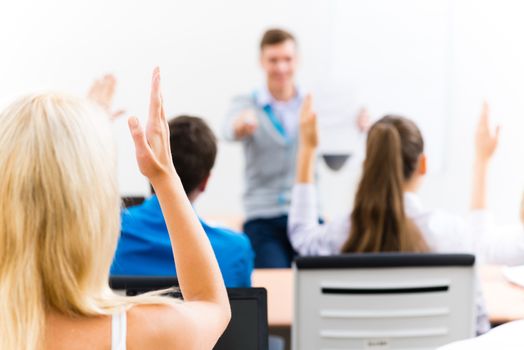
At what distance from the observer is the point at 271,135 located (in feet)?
12.4

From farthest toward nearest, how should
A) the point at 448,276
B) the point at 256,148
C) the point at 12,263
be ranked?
the point at 256,148
the point at 448,276
the point at 12,263

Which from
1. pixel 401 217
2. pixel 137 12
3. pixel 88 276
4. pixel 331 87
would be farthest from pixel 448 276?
pixel 137 12

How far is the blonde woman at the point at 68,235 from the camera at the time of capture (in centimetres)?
100

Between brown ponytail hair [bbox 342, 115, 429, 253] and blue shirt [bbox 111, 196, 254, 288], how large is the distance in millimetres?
463

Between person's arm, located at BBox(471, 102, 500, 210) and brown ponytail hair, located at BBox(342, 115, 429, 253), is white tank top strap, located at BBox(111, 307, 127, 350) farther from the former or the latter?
person's arm, located at BBox(471, 102, 500, 210)

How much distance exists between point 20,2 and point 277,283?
3.07 meters

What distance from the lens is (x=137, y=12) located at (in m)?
4.64

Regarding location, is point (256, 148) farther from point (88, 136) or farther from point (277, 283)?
point (88, 136)

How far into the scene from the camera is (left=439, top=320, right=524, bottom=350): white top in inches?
23.0

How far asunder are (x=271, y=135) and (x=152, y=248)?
1.81 m

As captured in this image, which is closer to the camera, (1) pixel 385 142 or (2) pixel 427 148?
(1) pixel 385 142

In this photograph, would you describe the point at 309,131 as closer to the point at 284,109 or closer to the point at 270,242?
the point at 270,242

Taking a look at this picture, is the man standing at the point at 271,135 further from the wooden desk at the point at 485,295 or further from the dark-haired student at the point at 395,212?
the dark-haired student at the point at 395,212

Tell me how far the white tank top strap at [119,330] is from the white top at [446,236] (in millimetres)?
1453
